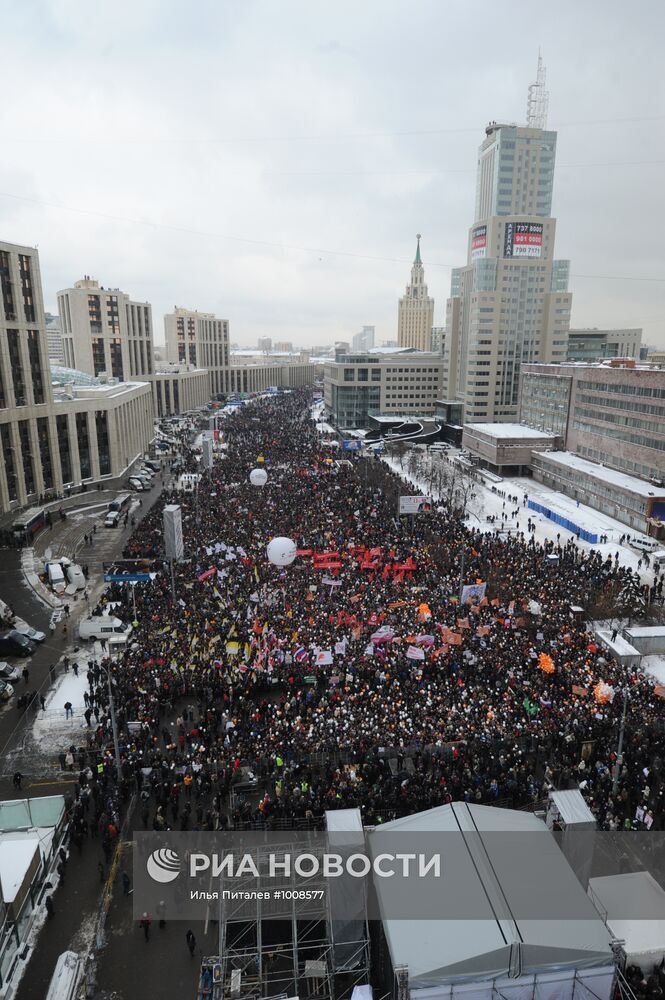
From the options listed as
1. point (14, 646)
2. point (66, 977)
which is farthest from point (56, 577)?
point (66, 977)

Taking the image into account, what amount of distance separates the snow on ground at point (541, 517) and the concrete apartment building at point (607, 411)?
16.0ft

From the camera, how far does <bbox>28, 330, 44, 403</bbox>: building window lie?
45.9 m

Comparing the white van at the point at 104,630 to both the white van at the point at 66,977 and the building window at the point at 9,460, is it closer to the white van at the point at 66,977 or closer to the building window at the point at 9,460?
the white van at the point at 66,977

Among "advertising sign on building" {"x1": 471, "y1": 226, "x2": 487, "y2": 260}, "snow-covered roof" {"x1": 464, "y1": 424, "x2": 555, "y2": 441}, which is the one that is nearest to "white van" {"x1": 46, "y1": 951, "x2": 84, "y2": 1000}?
"snow-covered roof" {"x1": 464, "y1": 424, "x2": 555, "y2": 441}

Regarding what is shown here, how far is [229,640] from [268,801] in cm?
773

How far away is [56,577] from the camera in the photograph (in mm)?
29547

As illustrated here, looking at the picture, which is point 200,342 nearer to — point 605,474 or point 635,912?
point 605,474

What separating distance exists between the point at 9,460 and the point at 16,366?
7.22 metres

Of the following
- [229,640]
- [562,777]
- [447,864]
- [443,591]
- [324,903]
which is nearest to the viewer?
[447,864]

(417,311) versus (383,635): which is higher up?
(417,311)

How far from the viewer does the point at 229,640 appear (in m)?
21.3

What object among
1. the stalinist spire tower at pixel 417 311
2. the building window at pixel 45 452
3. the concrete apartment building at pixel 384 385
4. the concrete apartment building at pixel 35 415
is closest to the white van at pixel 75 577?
the concrete apartment building at pixel 35 415

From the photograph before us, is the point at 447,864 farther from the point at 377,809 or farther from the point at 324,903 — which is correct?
the point at 377,809

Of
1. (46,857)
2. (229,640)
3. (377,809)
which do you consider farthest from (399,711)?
(46,857)
